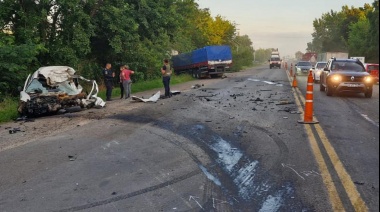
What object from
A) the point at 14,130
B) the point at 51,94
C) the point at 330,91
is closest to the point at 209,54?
the point at 330,91

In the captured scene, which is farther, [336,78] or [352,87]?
[336,78]

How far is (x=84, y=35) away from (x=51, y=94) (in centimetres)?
882

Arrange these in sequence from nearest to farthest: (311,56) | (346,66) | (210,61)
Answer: (346,66), (210,61), (311,56)

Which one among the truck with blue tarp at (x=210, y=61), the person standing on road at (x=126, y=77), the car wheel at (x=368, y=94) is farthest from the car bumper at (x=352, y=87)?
the truck with blue tarp at (x=210, y=61)

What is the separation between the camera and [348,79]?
1642cm

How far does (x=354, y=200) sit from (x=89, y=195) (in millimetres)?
3197

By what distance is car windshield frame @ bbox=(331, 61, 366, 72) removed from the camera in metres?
17.3

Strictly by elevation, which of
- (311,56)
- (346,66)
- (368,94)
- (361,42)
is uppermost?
(361,42)

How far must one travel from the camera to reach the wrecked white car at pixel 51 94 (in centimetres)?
1317

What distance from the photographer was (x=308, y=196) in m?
4.71

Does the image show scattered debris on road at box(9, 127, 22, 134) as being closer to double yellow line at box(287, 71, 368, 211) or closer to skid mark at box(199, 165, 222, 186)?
skid mark at box(199, 165, 222, 186)

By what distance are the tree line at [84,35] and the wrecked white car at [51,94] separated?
2598 mm

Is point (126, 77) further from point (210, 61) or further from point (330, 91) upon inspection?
point (210, 61)

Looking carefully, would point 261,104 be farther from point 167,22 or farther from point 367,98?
point 167,22
